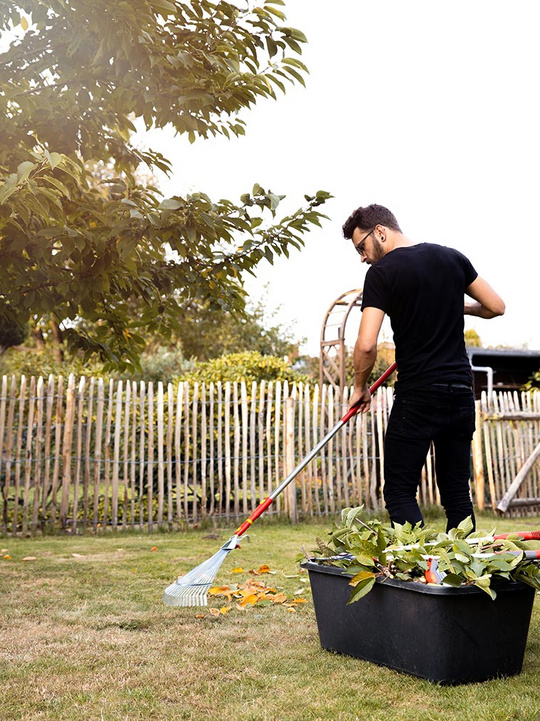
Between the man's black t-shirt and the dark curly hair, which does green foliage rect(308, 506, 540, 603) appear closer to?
the man's black t-shirt

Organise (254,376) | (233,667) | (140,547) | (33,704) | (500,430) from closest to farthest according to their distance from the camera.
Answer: (33,704)
(233,667)
(140,547)
(500,430)
(254,376)

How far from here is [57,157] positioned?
104 inches

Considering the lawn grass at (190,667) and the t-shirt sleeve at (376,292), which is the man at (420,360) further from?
the lawn grass at (190,667)

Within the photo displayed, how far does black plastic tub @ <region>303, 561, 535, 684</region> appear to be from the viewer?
2307 mm

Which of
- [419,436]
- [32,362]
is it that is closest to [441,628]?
[419,436]

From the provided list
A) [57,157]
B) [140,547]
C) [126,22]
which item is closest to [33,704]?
[57,157]

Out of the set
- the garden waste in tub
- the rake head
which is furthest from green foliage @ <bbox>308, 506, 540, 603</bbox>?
the rake head

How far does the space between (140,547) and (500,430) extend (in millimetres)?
4850

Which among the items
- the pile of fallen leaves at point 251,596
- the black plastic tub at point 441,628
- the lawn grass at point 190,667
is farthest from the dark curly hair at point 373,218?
the pile of fallen leaves at point 251,596

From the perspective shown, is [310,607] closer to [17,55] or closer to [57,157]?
[57,157]

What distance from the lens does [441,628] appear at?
7.55 ft

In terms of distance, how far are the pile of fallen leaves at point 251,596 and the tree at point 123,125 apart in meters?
1.79

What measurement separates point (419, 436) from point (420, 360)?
304 mm

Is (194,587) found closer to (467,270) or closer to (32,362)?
(467,270)
